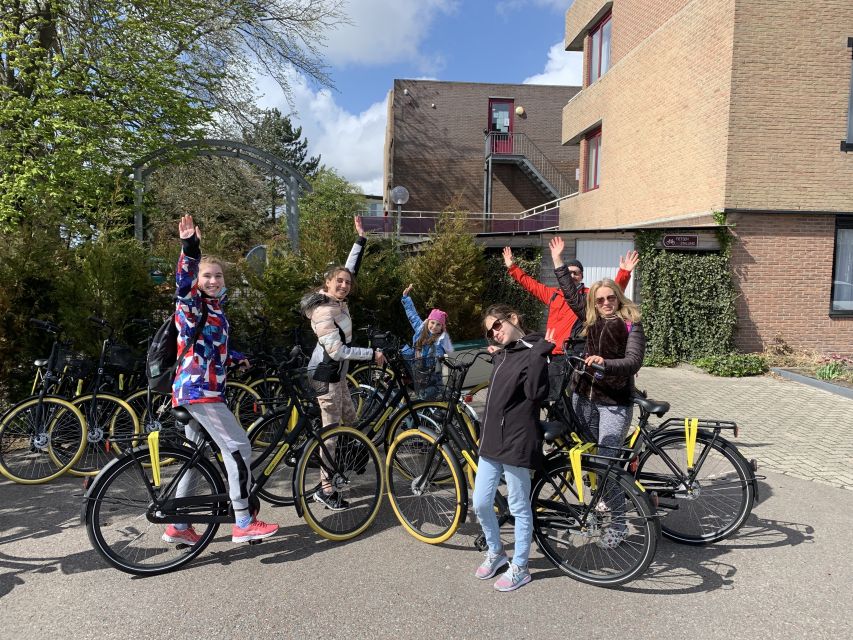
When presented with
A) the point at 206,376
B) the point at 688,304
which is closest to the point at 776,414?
the point at 688,304

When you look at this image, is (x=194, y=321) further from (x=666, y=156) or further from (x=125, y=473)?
(x=666, y=156)

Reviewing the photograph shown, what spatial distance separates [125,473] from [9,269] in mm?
3641

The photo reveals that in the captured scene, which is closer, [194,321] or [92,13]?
[194,321]

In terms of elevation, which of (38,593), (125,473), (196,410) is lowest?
(38,593)

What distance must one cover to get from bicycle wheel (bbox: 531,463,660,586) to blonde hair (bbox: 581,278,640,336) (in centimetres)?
110

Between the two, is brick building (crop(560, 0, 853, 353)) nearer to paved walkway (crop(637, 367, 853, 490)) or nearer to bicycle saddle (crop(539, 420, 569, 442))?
paved walkway (crop(637, 367, 853, 490))

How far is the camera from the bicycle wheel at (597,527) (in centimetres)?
316

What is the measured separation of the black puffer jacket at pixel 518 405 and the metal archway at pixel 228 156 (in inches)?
263

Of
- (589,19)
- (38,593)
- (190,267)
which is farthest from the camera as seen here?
(589,19)

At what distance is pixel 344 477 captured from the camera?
13.2 ft

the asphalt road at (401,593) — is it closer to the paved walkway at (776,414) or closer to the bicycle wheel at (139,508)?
the bicycle wheel at (139,508)

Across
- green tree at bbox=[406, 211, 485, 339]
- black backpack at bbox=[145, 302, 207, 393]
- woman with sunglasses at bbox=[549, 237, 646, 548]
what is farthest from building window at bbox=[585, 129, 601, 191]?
black backpack at bbox=[145, 302, 207, 393]

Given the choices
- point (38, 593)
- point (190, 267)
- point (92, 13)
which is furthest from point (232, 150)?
point (38, 593)

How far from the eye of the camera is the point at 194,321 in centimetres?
350
